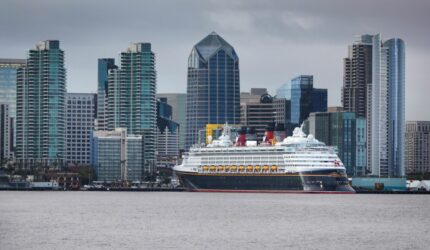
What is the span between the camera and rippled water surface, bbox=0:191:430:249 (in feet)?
253

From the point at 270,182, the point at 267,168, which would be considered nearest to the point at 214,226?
the point at 270,182

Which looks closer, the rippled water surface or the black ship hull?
the rippled water surface

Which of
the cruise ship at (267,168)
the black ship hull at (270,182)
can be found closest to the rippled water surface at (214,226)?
the black ship hull at (270,182)

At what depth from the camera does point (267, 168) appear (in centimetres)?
17462

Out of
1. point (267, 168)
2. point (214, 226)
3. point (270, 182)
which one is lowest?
point (214, 226)

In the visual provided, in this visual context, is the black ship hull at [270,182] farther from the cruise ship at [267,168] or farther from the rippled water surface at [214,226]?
the rippled water surface at [214,226]

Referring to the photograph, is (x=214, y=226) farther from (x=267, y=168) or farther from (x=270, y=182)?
(x=267, y=168)

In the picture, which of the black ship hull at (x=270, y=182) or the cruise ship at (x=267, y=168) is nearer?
the black ship hull at (x=270, y=182)

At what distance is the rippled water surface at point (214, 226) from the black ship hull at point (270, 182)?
33777 mm

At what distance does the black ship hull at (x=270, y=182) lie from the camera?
167250mm

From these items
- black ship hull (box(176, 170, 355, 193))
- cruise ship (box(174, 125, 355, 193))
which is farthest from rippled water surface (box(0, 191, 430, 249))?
cruise ship (box(174, 125, 355, 193))

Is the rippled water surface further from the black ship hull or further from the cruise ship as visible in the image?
the cruise ship

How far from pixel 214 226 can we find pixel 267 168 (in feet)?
268

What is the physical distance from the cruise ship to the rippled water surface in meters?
35.2
